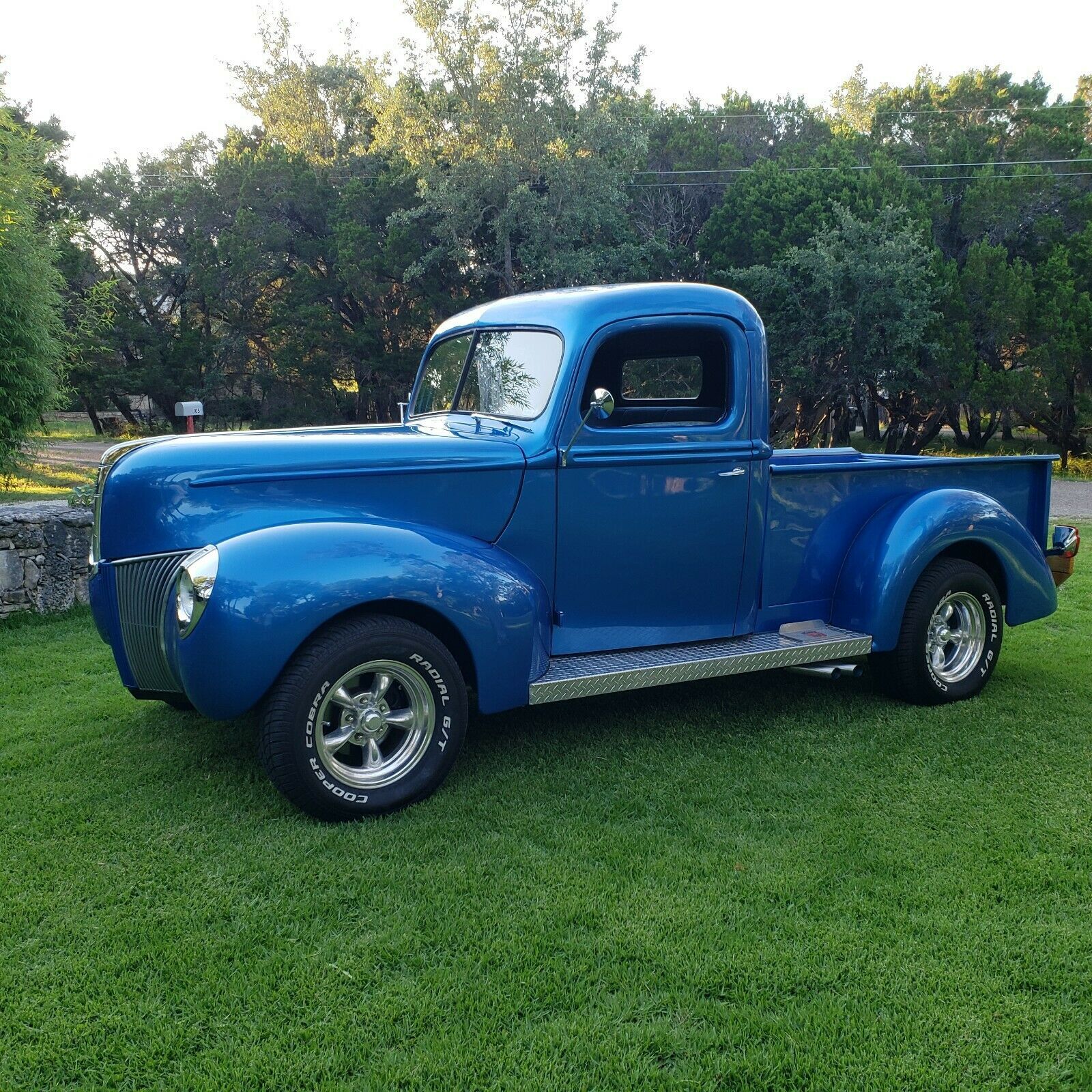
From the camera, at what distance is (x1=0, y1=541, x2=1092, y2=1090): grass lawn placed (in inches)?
97.0

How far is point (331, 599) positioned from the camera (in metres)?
3.54

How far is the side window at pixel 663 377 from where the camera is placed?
4.60m

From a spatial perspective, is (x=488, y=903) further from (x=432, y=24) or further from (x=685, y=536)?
(x=432, y=24)

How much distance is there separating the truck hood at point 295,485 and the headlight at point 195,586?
0.22 meters

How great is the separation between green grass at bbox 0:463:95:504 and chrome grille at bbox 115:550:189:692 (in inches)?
317

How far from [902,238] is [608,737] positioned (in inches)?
835

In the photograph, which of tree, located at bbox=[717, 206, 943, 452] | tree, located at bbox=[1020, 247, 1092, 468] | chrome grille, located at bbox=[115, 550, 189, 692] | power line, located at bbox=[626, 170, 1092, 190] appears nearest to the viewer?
chrome grille, located at bbox=[115, 550, 189, 692]

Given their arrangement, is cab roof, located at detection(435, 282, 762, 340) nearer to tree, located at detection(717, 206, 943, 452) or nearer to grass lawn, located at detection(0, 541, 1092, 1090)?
grass lawn, located at detection(0, 541, 1092, 1090)

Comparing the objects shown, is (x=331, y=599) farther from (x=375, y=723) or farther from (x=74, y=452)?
(x=74, y=452)

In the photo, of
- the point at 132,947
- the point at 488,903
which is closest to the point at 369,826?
the point at 488,903

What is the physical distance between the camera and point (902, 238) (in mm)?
22484

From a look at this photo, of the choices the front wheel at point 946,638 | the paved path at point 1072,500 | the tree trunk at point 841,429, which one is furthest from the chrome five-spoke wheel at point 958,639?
the tree trunk at point 841,429

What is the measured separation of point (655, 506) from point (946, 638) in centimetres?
195

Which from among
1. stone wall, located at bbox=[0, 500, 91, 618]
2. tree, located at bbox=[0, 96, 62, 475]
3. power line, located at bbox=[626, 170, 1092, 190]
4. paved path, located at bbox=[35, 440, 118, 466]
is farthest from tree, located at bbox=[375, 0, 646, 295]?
stone wall, located at bbox=[0, 500, 91, 618]
